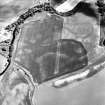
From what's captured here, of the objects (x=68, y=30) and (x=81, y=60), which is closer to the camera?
(x=81, y=60)

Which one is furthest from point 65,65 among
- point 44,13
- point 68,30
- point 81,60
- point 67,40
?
point 44,13

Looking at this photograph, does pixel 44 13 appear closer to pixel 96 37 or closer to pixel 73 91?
pixel 96 37

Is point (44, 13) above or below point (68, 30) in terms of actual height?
above

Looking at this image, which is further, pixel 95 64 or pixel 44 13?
pixel 44 13

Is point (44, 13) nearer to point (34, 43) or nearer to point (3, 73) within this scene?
point (34, 43)

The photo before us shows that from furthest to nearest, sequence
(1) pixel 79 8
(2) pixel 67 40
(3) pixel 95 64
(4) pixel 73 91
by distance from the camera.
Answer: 1. (1) pixel 79 8
2. (2) pixel 67 40
3. (3) pixel 95 64
4. (4) pixel 73 91

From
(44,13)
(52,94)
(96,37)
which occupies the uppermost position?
(44,13)

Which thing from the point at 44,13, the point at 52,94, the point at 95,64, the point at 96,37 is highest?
the point at 44,13

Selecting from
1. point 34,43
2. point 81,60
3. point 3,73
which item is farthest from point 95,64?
point 3,73

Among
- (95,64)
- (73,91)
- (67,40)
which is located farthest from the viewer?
(67,40)
